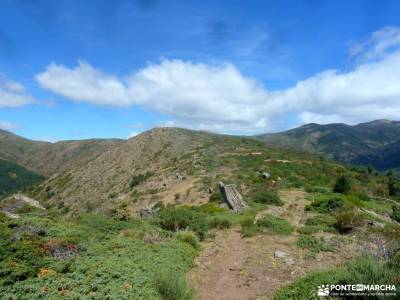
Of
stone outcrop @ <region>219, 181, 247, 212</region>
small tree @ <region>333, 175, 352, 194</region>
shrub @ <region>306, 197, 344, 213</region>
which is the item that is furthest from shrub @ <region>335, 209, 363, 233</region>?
small tree @ <region>333, 175, 352, 194</region>

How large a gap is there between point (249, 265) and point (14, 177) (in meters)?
161

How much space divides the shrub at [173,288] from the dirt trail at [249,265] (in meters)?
0.92

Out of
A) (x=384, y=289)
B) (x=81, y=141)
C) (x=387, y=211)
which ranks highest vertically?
(x=81, y=141)

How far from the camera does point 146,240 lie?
11477 mm

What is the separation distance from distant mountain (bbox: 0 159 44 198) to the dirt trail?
467ft

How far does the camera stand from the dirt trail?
856cm

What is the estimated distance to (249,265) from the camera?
10.2m

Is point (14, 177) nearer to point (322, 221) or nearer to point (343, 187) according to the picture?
point (343, 187)

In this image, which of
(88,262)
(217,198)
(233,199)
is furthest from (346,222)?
(217,198)

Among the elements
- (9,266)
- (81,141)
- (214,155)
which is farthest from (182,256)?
(81,141)

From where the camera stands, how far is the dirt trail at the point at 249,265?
8562mm

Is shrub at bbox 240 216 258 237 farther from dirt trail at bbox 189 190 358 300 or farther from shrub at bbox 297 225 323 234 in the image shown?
shrub at bbox 297 225 323 234

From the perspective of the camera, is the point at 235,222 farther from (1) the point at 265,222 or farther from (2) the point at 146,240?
(2) the point at 146,240

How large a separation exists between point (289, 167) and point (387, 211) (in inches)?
637
